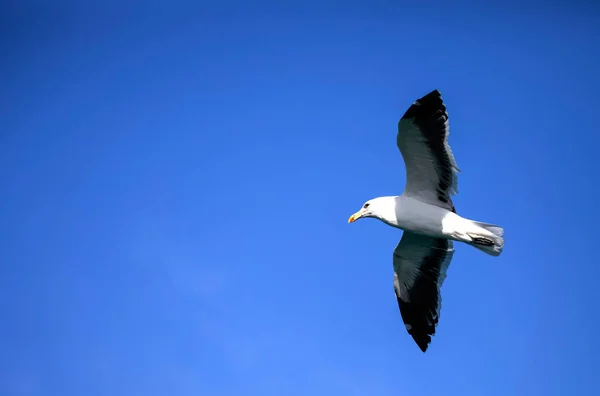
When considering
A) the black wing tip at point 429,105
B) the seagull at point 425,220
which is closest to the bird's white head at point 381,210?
the seagull at point 425,220

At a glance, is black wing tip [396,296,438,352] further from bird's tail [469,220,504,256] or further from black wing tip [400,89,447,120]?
black wing tip [400,89,447,120]

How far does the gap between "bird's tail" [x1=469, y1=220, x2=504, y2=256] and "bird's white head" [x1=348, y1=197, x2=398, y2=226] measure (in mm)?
1502

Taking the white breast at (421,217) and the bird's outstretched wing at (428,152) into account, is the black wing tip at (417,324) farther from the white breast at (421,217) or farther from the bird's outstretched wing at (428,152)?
the bird's outstretched wing at (428,152)

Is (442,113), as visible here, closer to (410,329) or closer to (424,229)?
(424,229)

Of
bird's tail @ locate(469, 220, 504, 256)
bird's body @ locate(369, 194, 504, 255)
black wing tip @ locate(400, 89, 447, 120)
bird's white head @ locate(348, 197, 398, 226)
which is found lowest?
bird's tail @ locate(469, 220, 504, 256)

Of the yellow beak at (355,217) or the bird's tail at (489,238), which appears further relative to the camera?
the yellow beak at (355,217)

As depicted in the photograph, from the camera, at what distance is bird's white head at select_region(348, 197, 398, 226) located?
A: 1188cm

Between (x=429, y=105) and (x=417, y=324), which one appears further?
(x=417, y=324)

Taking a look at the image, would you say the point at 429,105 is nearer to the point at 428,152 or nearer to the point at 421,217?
the point at 428,152

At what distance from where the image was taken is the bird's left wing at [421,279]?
12523 mm

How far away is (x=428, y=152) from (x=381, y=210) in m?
1.49

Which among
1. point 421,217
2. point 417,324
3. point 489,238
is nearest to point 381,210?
point 421,217

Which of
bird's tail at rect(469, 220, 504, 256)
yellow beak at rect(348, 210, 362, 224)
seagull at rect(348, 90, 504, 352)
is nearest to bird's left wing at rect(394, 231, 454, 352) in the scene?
seagull at rect(348, 90, 504, 352)

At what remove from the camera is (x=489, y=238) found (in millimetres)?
11133
